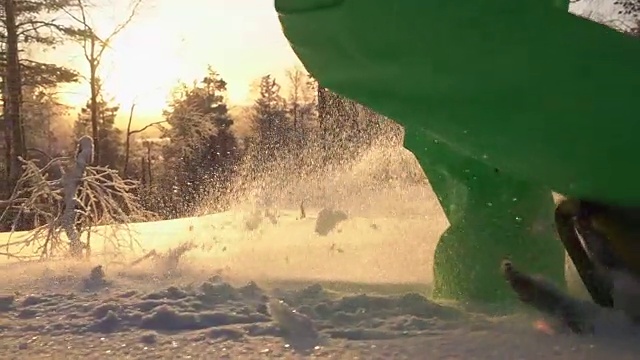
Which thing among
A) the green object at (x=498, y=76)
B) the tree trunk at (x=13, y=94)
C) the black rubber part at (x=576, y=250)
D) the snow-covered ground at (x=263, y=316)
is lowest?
the snow-covered ground at (x=263, y=316)

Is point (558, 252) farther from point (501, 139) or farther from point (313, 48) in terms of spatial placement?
point (313, 48)

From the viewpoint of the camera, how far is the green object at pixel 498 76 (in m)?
1.50

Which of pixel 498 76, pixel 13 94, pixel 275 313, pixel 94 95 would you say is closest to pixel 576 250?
pixel 498 76

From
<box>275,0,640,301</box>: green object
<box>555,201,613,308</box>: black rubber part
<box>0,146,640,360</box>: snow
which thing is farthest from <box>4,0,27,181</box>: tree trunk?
<box>555,201,613,308</box>: black rubber part

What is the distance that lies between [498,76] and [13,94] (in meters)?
12.9

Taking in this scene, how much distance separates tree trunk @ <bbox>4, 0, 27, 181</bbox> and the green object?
11864 millimetres

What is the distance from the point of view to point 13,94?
1295 cm

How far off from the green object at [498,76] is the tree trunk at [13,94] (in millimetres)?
11864

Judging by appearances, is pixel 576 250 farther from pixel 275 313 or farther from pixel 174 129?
pixel 174 129

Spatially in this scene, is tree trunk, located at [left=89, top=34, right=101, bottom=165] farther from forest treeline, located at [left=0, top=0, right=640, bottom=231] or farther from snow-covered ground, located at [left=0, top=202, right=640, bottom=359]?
snow-covered ground, located at [left=0, top=202, right=640, bottom=359]

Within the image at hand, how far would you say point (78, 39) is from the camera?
13.6 metres

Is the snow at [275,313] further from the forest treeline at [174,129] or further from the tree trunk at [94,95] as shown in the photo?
the tree trunk at [94,95]

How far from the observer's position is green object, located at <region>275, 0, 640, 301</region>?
150 cm

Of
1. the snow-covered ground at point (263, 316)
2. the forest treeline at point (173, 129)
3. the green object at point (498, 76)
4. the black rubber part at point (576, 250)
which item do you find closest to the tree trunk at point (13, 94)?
the forest treeline at point (173, 129)
